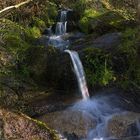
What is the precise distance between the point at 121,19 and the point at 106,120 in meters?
6.49

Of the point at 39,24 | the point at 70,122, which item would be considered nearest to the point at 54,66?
the point at 70,122

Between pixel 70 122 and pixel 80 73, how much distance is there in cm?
276

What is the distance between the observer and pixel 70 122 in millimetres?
10844

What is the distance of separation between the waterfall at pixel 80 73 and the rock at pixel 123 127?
2200 mm

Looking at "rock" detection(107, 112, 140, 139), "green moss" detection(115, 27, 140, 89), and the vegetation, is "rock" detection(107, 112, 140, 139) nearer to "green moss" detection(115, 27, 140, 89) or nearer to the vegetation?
the vegetation

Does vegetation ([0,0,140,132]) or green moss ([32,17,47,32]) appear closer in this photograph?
vegetation ([0,0,140,132])

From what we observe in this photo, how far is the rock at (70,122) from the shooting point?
10.6 metres

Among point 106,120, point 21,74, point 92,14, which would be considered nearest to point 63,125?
point 106,120

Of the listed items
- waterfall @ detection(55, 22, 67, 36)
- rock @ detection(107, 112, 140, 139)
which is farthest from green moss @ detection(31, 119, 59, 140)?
waterfall @ detection(55, 22, 67, 36)

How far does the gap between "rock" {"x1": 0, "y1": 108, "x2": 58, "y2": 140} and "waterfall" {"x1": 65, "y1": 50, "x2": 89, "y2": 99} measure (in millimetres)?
2963

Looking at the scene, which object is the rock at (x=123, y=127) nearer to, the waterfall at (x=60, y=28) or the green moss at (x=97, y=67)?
the green moss at (x=97, y=67)

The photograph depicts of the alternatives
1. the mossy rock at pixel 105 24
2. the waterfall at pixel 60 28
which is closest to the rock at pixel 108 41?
the mossy rock at pixel 105 24

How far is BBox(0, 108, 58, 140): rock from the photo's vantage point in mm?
9906

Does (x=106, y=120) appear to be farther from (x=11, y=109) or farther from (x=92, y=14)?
(x=92, y=14)
